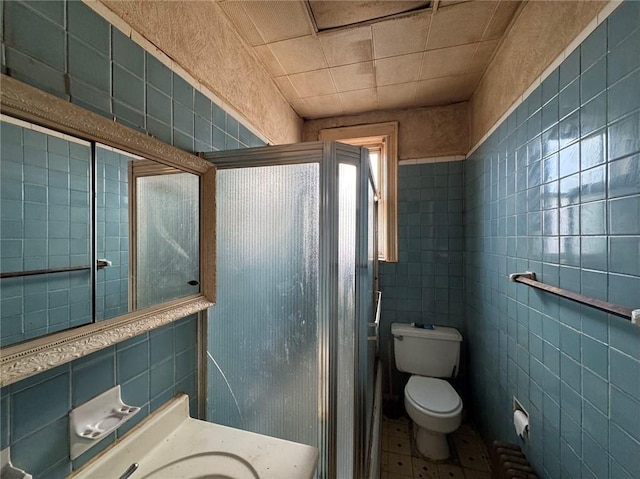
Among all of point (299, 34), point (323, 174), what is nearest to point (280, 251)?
point (323, 174)

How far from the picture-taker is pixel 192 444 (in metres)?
0.81

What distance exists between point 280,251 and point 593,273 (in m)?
1.07

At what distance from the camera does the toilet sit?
1544mm

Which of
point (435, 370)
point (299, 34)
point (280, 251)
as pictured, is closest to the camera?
point (280, 251)

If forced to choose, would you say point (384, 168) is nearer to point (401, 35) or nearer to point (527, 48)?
point (401, 35)

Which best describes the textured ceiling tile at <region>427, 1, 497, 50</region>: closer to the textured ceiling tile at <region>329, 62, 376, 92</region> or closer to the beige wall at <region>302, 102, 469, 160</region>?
the textured ceiling tile at <region>329, 62, 376, 92</region>

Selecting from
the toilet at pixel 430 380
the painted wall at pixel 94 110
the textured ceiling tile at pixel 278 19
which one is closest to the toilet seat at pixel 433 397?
the toilet at pixel 430 380

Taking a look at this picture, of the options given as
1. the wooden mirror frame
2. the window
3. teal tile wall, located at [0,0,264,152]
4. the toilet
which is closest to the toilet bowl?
the toilet

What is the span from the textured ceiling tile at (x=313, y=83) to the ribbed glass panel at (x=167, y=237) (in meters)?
1.18

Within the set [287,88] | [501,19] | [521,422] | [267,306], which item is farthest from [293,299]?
[501,19]

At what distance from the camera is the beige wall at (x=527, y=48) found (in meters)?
0.90

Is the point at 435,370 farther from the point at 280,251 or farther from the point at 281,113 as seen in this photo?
the point at 281,113

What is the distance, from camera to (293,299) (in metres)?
0.95

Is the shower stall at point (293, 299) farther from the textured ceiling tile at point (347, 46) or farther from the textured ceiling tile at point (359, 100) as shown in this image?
the textured ceiling tile at point (359, 100)
